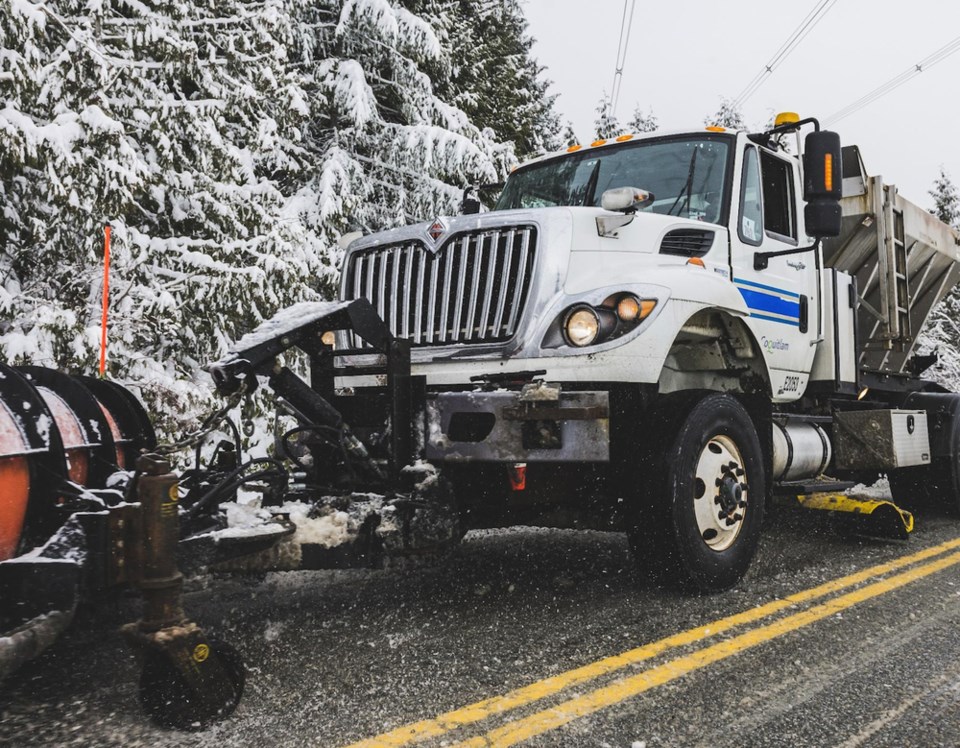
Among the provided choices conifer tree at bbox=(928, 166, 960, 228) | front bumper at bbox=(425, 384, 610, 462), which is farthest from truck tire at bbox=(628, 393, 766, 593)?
conifer tree at bbox=(928, 166, 960, 228)

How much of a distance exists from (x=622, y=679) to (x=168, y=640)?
1.68m

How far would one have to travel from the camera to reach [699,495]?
14.3 ft

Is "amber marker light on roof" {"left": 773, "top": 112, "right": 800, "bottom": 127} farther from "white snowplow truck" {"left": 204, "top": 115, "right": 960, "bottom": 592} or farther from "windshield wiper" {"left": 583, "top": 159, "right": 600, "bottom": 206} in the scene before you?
"windshield wiper" {"left": 583, "top": 159, "right": 600, "bottom": 206}

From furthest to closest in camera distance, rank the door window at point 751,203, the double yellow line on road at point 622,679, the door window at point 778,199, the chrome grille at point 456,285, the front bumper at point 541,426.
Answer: the door window at point 778,199 → the door window at point 751,203 → the chrome grille at point 456,285 → the front bumper at point 541,426 → the double yellow line on road at point 622,679

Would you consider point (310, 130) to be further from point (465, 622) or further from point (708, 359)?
point (465, 622)

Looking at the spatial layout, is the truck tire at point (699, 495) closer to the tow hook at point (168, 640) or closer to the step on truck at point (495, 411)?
the step on truck at point (495, 411)

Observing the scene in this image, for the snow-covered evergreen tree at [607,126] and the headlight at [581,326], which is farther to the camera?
the snow-covered evergreen tree at [607,126]

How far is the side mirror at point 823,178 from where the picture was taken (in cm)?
480

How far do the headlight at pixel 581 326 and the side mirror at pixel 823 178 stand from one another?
6.02 ft

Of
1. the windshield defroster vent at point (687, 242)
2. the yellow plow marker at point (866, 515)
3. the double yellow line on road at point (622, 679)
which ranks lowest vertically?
the double yellow line on road at point (622, 679)

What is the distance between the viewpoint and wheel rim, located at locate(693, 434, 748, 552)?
4359mm

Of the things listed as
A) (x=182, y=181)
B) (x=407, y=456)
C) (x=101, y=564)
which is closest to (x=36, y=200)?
(x=182, y=181)

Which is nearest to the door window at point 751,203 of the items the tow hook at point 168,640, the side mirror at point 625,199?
the side mirror at point 625,199

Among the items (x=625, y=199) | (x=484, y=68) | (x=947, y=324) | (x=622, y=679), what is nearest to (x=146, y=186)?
(x=625, y=199)
